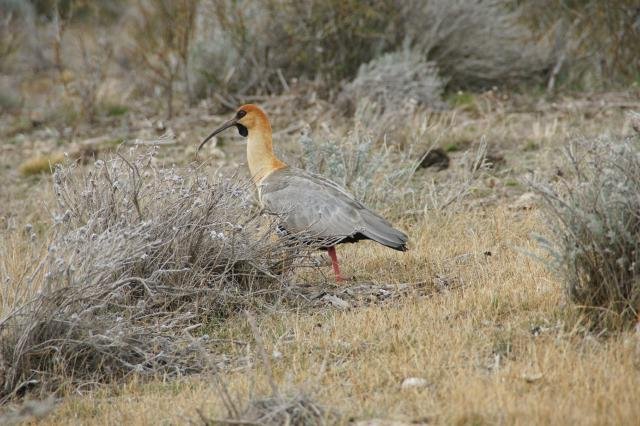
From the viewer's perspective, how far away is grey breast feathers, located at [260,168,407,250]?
645 centimetres

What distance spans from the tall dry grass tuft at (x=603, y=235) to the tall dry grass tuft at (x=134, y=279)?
197cm

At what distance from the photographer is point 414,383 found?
15.0 ft

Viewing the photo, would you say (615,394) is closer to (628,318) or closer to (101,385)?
(628,318)

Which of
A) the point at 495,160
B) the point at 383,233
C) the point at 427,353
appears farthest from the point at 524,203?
the point at 427,353

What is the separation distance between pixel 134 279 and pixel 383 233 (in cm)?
177

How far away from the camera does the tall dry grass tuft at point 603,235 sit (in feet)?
15.9

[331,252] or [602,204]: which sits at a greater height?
[602,204]

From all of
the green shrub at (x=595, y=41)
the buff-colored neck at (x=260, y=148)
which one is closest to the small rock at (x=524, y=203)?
the buff-colored neck at (x=260, y=148)

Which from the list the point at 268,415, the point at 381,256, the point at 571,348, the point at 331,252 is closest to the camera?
the point at 268,415

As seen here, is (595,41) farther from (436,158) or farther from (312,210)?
(312,210)

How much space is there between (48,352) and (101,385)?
333 mm

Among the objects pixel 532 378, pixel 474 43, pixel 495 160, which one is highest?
pixel 532 378

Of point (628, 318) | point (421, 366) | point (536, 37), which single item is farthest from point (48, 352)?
point (536, 37)

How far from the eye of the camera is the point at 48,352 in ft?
16.5
